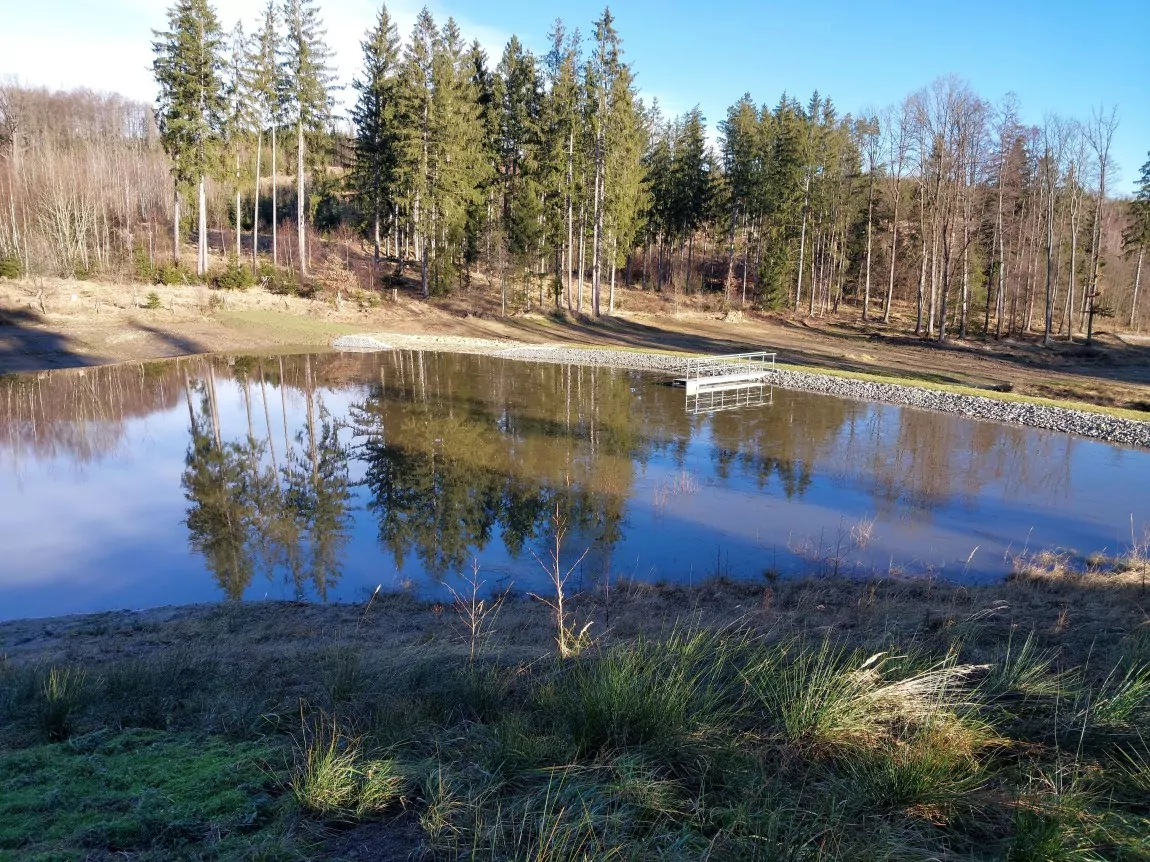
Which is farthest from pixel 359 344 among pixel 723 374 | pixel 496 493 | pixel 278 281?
pixel 496 493

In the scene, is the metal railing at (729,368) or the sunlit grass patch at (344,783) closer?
the sunlit grass patch at (344,783)

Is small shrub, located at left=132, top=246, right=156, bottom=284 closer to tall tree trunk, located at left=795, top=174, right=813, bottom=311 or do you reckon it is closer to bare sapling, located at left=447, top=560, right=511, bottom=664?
bare sapling, located at left=447, top=560, right=511, bottom=664

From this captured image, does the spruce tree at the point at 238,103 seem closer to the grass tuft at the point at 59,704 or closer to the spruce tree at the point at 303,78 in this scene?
the spruce tree at the point at 303,78

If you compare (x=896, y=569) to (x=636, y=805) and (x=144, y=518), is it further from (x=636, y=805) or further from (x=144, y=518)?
(x=144, y=518)

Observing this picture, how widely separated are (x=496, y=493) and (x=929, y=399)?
15.5 m

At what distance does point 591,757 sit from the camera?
3406mm

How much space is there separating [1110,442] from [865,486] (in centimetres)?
840

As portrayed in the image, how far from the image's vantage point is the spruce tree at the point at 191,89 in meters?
38.4

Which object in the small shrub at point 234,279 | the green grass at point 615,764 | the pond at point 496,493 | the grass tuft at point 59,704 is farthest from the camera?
the small shrub at point 234,279

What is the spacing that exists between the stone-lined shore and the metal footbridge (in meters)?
0.94

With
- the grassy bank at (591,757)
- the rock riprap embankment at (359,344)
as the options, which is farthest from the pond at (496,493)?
the rock riprap embankment at (359,344)

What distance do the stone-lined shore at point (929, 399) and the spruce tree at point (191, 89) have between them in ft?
68.3

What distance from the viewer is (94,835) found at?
2887mm

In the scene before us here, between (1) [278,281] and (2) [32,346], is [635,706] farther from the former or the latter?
(1) [278,281]
